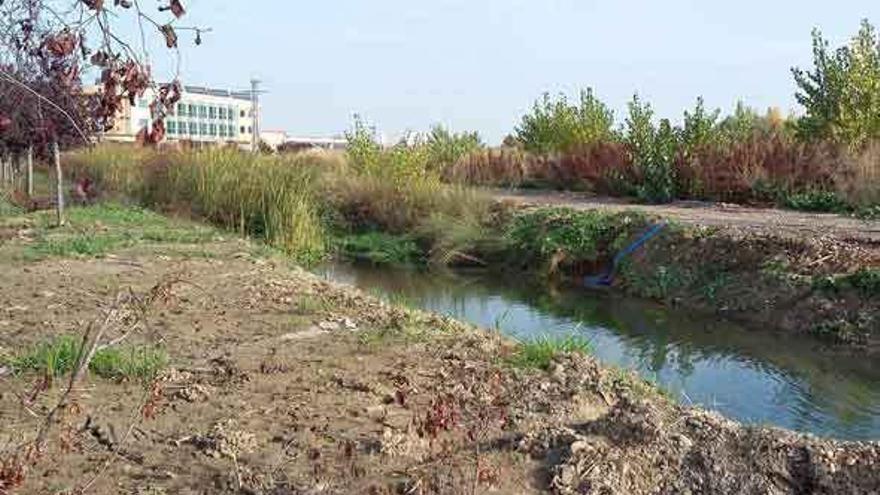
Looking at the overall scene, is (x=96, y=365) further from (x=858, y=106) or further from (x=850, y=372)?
(x=858, y=106)

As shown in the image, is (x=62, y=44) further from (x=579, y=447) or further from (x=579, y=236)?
(x=579, y=236)

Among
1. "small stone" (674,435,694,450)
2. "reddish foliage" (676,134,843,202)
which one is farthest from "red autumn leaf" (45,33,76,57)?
"reddish foliage" (676,134,843,202)

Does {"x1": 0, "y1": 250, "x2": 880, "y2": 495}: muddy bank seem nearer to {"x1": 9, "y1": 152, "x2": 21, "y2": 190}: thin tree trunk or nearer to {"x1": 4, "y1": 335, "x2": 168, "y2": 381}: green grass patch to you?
{"x1": 4, "y1": 335, "x2": 168, "y2": 381}: green grass patch

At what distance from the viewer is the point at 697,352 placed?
909 centimetres

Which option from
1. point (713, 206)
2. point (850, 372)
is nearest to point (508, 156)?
point (713, 206)

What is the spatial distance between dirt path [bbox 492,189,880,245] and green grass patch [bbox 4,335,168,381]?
29.6ft

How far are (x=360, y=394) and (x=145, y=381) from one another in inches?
44.0

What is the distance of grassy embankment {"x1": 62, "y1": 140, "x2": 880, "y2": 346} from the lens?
1032cm

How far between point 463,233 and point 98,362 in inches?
452

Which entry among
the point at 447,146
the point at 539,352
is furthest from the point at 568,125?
the point at 539,352

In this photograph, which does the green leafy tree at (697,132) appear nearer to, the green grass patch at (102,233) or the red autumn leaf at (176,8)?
the green grass patch at (102,233)

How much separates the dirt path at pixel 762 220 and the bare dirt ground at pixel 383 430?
7555mm

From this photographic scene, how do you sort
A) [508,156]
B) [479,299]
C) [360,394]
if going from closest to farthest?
[360,394] → [479,299] → [508,156]

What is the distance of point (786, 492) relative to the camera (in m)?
4.07
